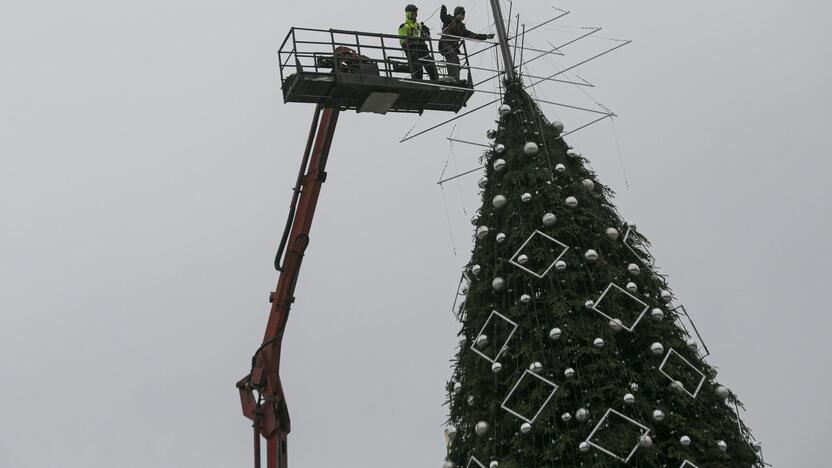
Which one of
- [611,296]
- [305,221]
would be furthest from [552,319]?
[305,221]

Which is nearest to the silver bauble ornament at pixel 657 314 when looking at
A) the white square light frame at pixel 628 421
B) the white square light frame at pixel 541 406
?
the white square light frame at pixel 628 421

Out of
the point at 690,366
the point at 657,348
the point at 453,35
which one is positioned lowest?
the point at 657,348

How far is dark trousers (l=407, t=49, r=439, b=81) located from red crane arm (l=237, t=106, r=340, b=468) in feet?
5.18

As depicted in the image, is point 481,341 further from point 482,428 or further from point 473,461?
point 473,461

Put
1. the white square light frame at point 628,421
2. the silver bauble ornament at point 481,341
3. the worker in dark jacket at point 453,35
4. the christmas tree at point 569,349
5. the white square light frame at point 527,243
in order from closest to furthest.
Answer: the white square light frame at point 628,421
the christmas tree at point 569,349
the white square light frame at point 527,243
the silver bauble ornament at point 481,341
the worker in dark jacket at point 453,35

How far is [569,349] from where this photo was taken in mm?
11992

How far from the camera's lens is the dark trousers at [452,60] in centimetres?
1727

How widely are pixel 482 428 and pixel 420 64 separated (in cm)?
711

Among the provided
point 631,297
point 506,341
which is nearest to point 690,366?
point 631,297

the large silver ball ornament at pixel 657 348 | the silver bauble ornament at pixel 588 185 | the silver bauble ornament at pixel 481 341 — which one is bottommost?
the silver bauble ornament at pixel 481 341

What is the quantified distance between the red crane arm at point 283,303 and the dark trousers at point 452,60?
210cm

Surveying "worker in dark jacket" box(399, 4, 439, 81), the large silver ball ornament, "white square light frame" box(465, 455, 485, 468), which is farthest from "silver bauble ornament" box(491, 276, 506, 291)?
"worker in dark jacket" box(399, 4, 439, 81)

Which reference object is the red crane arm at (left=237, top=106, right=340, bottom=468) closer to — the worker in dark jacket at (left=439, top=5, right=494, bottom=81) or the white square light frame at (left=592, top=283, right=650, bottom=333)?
the worker in dark jacket at (left=439, top=5, right=494, bottom=81)

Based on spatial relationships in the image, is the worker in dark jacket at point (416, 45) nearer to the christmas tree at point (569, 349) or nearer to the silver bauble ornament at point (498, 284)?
the christmas tree at point (569, 349)
